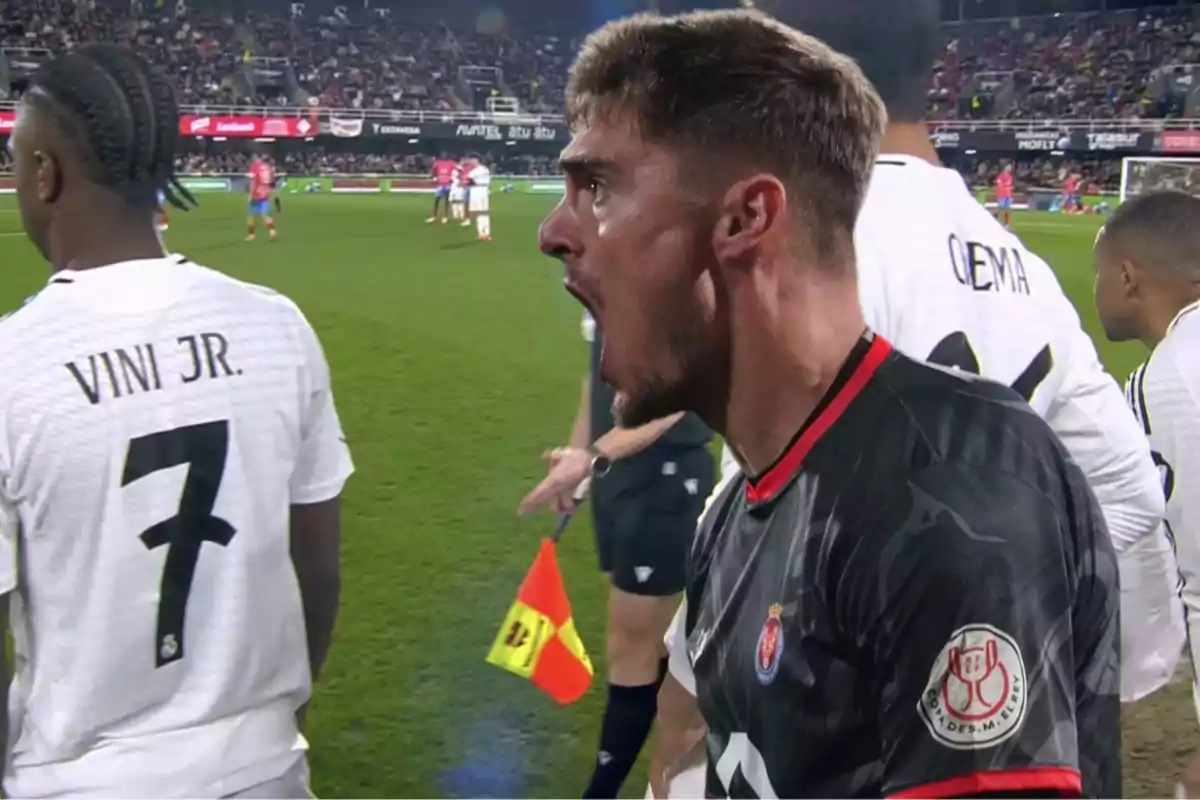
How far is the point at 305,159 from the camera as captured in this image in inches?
1592

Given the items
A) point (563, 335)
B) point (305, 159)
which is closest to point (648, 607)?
point (563, 335)

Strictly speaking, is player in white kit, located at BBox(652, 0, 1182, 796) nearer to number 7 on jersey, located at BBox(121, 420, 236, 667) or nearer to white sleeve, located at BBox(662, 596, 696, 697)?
white sleeve, located at BBox(662, 596, 696, 697)

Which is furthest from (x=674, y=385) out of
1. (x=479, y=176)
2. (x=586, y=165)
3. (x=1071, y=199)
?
(x=1071, y=199)

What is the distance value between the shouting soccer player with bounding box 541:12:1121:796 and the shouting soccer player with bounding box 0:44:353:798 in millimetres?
970

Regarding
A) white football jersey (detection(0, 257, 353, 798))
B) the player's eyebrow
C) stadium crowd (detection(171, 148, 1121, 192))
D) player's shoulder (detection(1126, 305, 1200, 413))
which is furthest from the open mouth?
stadium crowd (detection(171, 148, 1121, 192))

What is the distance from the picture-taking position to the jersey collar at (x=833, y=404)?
44.5 inches

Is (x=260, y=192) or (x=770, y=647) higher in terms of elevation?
(x=770, y=647)

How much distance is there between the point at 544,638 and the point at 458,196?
67.2 ft

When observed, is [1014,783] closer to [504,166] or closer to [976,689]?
[976,689]

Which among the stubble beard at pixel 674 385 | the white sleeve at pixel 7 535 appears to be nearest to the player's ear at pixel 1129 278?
the stubble beard at pixel 674 385

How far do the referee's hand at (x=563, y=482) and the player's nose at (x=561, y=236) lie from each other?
6.20 ft

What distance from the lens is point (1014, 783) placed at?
0.96m

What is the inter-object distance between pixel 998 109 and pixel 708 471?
140 ft

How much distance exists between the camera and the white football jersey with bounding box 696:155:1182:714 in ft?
6.70
